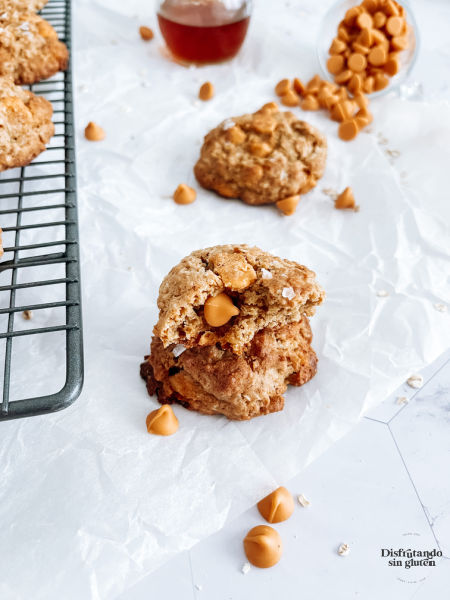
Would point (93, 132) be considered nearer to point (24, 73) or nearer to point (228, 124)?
point (24, 73)

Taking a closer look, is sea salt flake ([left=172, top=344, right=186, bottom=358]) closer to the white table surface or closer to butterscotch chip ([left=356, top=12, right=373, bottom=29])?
the white table surface

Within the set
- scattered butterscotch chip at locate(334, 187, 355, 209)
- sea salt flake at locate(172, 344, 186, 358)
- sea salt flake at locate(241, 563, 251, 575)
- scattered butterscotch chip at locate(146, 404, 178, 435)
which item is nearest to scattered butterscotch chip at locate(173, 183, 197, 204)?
scattered butterscotch chip at locate(334, 187, 355, 209)

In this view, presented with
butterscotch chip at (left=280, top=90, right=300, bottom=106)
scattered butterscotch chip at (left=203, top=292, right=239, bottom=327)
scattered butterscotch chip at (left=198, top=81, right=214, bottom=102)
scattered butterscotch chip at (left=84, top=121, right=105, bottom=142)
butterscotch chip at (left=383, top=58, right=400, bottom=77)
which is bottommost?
scattered butterscotch chip at (left=84, top=121, right=105, bottom=142)

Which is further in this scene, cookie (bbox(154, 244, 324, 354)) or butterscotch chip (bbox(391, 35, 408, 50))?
butterscotch chip (bbox(391, 35, 408, 50))

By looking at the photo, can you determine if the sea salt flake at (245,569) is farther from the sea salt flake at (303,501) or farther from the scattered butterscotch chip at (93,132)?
the scattered butterscotch chip at (93,132)

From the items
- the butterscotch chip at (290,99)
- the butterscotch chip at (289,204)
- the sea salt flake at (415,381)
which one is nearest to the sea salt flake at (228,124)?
the butterscotch chip at (289,204)

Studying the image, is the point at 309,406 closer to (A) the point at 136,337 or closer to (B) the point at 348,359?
(B) the point at 348,359

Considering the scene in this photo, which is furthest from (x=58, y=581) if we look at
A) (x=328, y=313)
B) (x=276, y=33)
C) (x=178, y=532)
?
(x=276, y=33)
